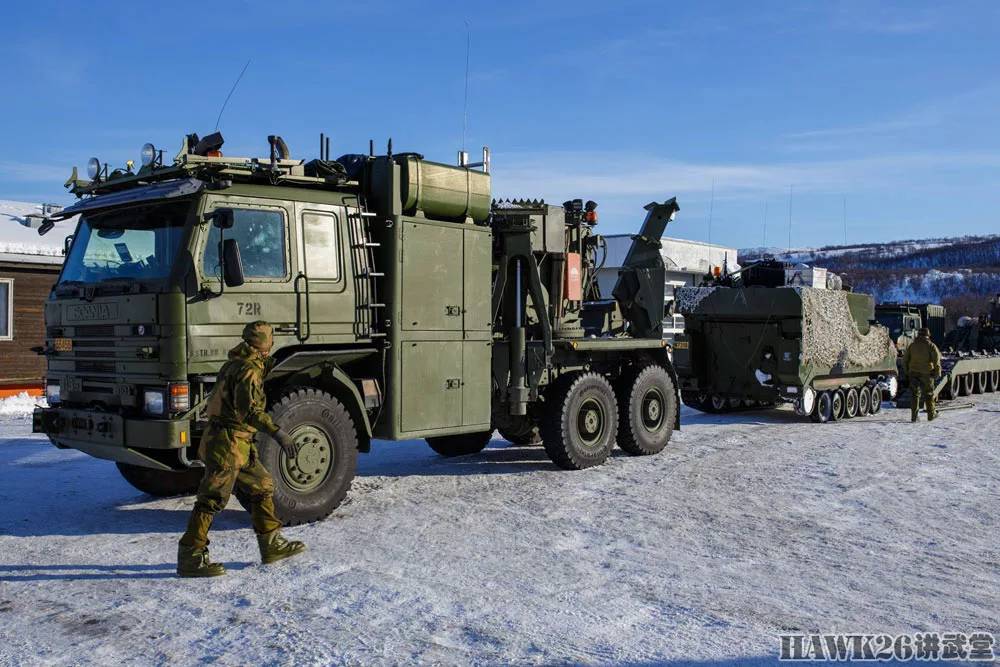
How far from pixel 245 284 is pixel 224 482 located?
1917 mm

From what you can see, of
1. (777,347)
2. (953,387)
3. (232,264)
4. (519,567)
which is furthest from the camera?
(953,387)

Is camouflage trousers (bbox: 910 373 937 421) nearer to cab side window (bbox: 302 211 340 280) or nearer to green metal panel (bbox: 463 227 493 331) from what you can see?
green metal panel (bbox: 463 227 493 331)

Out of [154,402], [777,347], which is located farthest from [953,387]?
[154,402]

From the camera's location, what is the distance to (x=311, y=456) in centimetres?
738

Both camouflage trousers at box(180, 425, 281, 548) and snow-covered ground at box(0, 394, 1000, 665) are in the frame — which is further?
camouflage trousers at box(180, 425, 281, 548)

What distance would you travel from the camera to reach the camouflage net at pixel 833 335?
15.0 m

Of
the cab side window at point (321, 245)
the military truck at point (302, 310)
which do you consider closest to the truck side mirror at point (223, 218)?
the military truck at point (302, 310)

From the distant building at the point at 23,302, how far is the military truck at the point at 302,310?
10.4m

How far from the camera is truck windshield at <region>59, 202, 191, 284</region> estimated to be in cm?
708

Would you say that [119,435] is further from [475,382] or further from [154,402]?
[475,382]

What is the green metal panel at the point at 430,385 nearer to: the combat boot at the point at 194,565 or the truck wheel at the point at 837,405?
the combat boot at the point at 194,565

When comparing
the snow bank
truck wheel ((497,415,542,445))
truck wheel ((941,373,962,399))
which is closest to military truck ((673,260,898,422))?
truck wheel ((941,373,962,399))

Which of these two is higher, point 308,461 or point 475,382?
point 475,382

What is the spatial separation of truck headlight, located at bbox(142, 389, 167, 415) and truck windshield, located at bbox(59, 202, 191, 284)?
91 centimetres
